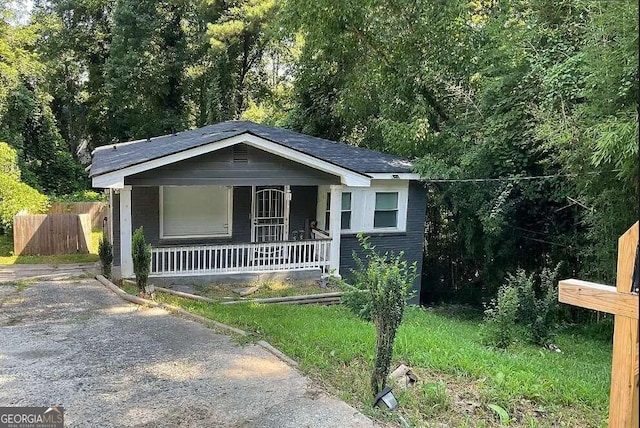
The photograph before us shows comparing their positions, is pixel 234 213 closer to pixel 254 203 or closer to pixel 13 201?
pixel 254 203

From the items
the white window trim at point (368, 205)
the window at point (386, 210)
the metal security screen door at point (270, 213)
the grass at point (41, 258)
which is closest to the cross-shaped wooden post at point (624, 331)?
the white window trim at point (368, 205)

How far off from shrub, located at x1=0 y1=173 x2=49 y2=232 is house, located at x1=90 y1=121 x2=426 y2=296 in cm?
590

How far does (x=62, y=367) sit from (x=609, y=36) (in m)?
8.23

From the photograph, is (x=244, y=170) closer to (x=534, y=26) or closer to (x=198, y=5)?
(x=534, y=26)

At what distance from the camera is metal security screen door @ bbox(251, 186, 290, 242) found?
43.9ft

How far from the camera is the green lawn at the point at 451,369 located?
489 cm

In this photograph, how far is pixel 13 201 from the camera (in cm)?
1683

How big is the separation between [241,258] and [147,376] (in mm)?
6926

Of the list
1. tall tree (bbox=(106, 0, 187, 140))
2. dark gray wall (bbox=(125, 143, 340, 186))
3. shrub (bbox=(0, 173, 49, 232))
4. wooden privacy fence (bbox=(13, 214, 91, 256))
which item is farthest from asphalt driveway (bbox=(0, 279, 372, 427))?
tall tree (bbox=(106, 0, 187, 140))

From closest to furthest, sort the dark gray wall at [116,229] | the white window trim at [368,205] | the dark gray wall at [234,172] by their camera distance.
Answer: the dark gray wall at [234,172] → the dark gray wall at [116,229] → the white window trim at [368,205]

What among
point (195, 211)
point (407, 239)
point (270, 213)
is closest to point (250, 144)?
point (195, 211)

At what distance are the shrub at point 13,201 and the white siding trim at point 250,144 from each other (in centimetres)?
866

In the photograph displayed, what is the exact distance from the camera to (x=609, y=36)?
7.02 meters
